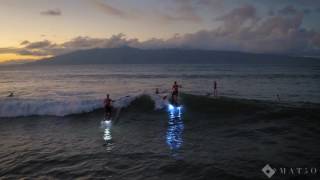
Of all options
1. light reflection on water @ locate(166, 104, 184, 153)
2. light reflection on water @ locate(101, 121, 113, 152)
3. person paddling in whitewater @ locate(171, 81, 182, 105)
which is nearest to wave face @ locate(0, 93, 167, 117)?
person paddling in whitewater @ locate(171, 81, 182, 105)

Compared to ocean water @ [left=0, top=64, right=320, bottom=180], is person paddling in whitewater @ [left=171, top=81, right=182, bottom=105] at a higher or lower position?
higher

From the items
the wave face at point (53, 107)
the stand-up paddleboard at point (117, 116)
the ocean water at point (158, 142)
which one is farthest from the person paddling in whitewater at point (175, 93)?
the stand-up paddleboard at point (117, 116)

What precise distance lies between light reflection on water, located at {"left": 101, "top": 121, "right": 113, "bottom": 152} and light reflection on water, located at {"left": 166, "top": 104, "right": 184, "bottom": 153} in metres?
3.08

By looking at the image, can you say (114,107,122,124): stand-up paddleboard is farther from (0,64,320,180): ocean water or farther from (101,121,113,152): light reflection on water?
(101,121,113,152): light reflection on water

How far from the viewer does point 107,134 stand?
19.9 meters

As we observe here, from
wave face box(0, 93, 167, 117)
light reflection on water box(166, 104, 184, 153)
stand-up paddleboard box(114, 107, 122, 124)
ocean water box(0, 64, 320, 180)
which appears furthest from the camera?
wave face box(0, 93, 167, 117)

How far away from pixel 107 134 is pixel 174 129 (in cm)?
425

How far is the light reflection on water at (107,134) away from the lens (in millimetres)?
17078

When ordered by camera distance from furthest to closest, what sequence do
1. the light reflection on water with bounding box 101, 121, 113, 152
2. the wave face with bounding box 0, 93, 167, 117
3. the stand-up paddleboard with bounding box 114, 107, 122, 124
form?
1. the wave face with bounding box 0, 93, 167, 117
2. the stand-up paddleboard with bounding box 114, 107, 122, 124
3. the light reflection on water with bounding box 101, 121, 113, 152

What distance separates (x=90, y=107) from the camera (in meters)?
29.9

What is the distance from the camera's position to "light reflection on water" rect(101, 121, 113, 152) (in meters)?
17.1

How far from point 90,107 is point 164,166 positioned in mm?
17891

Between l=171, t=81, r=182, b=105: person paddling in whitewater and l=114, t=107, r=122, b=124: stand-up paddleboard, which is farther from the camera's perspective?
l=171, t=81, r=182, b=105: person paddling in whitewater

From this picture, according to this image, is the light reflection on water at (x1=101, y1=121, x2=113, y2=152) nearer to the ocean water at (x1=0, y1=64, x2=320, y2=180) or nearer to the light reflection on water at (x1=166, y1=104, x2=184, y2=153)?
the ocean water at (x1=0, y1=64, x2=320, y2=180)
